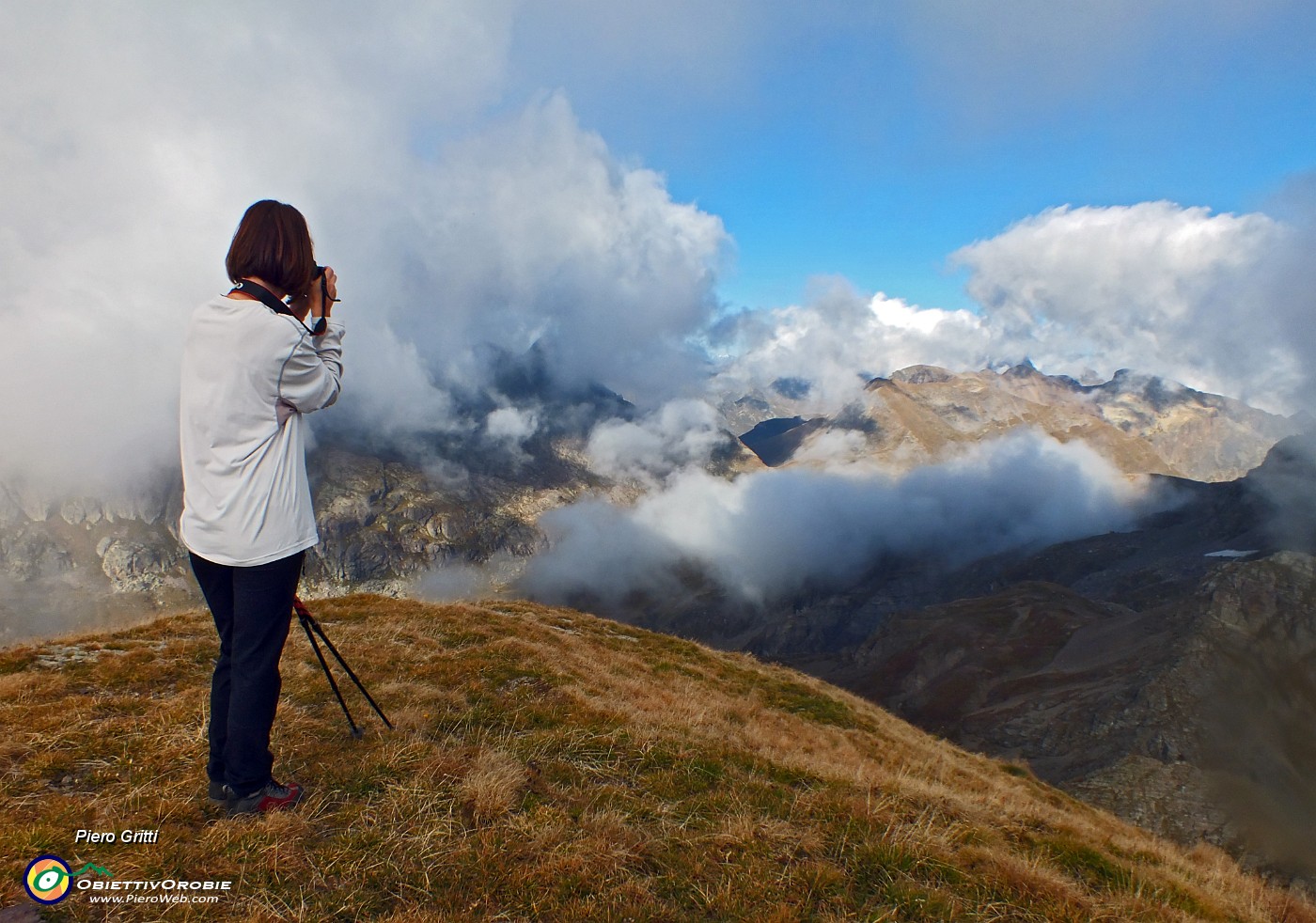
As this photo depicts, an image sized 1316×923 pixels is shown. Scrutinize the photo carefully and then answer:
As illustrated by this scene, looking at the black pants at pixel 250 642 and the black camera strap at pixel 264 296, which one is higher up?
the black camera strap at pixel 264 296

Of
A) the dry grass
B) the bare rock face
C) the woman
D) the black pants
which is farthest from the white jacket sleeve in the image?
the bare rock face

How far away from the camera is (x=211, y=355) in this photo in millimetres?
4910

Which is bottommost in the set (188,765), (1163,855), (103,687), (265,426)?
(1163,855)

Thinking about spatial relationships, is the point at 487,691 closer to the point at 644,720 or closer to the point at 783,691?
the point at 644,720

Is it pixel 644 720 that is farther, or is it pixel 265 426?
pixel 644 720

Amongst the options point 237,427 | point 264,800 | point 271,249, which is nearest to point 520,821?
point 264,800

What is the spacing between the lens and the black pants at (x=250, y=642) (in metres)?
5.05

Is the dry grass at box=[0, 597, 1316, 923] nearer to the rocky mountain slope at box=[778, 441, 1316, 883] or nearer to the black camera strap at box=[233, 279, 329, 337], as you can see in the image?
the black camera strap at box=[233, 279, 329, 337]

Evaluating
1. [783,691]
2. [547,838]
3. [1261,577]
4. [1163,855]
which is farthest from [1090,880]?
[1261,577]

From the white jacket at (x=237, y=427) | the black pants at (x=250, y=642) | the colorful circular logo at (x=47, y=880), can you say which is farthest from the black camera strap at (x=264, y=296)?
the colorful circular logo at (x=47, y=880)

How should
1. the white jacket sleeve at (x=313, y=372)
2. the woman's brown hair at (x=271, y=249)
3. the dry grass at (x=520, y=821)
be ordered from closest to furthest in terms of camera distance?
1. the dry grass at (x=520, y=821)
2. the white jacket sleeve at (x=313, y=372)
3. the woman's brown hair at (x=271, y=249)

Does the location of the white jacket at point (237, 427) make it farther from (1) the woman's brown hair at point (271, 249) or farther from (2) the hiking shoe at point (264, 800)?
(2) the hiking shoe at point (264, 800)

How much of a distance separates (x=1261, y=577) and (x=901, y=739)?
157 m

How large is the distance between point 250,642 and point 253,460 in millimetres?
1567
